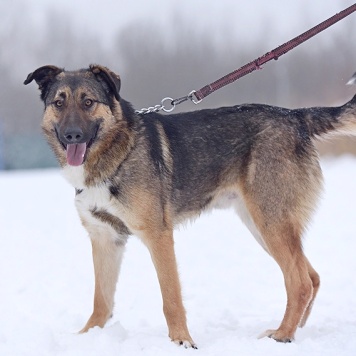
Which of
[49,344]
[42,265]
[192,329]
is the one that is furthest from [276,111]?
[42,265]

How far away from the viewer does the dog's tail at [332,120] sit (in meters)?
4.32

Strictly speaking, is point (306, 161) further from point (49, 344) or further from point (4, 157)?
point (4, 157)

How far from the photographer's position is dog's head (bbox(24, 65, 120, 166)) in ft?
12.3

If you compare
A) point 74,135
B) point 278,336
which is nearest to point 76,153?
point 74,135

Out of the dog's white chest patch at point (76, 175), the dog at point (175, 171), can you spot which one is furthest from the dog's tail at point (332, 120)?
the dog's white chest patch at point (76, 175)

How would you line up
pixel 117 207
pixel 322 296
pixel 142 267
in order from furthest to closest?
1. pixel 142 267
2. pixel 322 296
3. pixel 117 207

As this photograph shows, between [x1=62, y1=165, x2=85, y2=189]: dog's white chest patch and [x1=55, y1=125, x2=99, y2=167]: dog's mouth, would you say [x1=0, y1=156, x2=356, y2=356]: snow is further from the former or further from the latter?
[x1=55, y1=125, x2=99, y2=167]: dog's mouth

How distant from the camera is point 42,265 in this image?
7082mm

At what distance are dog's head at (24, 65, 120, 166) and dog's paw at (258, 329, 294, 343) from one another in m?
1.67

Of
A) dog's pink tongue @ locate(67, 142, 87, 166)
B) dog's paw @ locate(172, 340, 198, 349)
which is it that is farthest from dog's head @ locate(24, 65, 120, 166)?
dog's paw @ locate(172, 340, 198, 349)

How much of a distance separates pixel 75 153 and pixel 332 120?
1.89 metres

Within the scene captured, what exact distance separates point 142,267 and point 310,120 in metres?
3.13

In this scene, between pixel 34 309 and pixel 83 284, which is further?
pixel 83 284

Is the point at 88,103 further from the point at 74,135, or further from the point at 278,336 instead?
the point at 278,336
